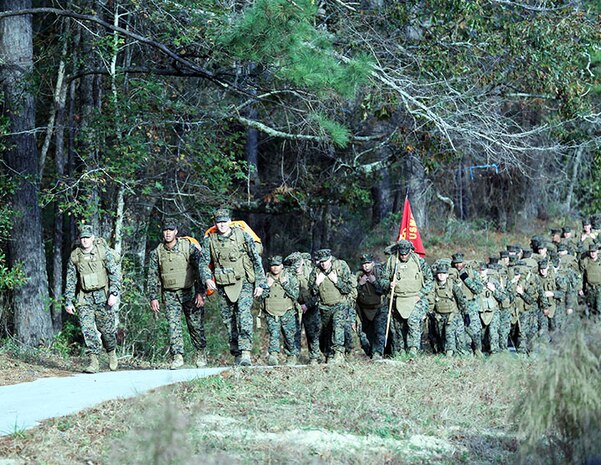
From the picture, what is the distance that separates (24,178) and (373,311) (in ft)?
20.8

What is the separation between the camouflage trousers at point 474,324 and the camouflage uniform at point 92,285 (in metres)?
6.81

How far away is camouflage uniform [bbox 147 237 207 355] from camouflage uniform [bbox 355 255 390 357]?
3.51 metres

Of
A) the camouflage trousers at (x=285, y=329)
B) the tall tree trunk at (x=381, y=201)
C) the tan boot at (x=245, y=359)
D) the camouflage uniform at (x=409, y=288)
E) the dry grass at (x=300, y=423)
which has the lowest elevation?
the dry grass at (x=300, y=423)

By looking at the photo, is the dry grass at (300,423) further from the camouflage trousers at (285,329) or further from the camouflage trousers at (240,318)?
the camouflage trousers at (285,329)

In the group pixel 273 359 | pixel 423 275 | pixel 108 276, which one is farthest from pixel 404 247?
pixel 108 276

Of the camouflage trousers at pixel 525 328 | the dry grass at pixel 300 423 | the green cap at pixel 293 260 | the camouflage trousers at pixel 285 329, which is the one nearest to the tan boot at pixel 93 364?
the dry grass at pixel 300 423

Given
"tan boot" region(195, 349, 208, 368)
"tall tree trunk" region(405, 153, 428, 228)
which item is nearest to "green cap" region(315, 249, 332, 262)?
"tan boot" region(195, 349, 208, 368)

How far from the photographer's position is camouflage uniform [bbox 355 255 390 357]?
17734 millimetres

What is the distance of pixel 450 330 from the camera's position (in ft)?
59.8

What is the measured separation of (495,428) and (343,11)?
11.0 metres

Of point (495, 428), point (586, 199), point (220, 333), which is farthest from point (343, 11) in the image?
point (586, 199)

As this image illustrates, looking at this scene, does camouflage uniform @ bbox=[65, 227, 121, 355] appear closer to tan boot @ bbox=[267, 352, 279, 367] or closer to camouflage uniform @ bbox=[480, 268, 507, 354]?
tan boot @ bbox=[267, 352, 279, 367]

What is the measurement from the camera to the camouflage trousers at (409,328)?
1686cm

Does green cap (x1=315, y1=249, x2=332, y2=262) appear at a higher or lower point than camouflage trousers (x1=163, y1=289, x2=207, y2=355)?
higher
